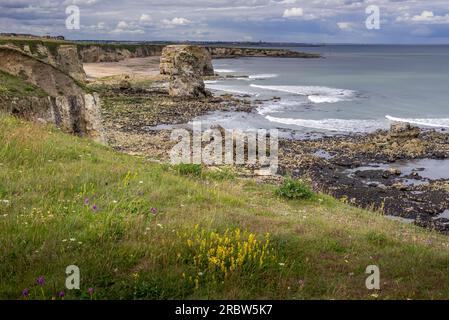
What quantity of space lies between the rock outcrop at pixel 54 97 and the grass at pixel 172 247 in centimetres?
788

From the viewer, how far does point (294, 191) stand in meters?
15.4

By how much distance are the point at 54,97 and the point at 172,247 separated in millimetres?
14706

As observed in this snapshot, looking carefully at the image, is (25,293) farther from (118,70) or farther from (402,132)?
(118,70)

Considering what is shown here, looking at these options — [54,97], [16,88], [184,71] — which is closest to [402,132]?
[54,97]

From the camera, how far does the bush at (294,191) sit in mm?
15253

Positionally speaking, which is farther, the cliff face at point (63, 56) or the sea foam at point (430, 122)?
the cliff face at point (63, 56)

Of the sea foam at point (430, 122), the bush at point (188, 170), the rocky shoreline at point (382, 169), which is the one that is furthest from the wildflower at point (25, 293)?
the sea foam at point (430, 122)

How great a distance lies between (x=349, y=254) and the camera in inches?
320

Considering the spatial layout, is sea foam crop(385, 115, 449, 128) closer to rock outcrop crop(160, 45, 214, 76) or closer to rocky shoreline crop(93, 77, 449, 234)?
rocky shoreline crop(93, 77, 449, 234)

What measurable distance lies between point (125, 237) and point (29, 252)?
1.44 metres

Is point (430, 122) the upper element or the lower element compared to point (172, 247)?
lower

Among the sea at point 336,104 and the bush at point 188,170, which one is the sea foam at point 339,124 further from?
the bush at point 188,170

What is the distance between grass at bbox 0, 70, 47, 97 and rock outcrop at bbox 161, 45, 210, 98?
4426 cm
